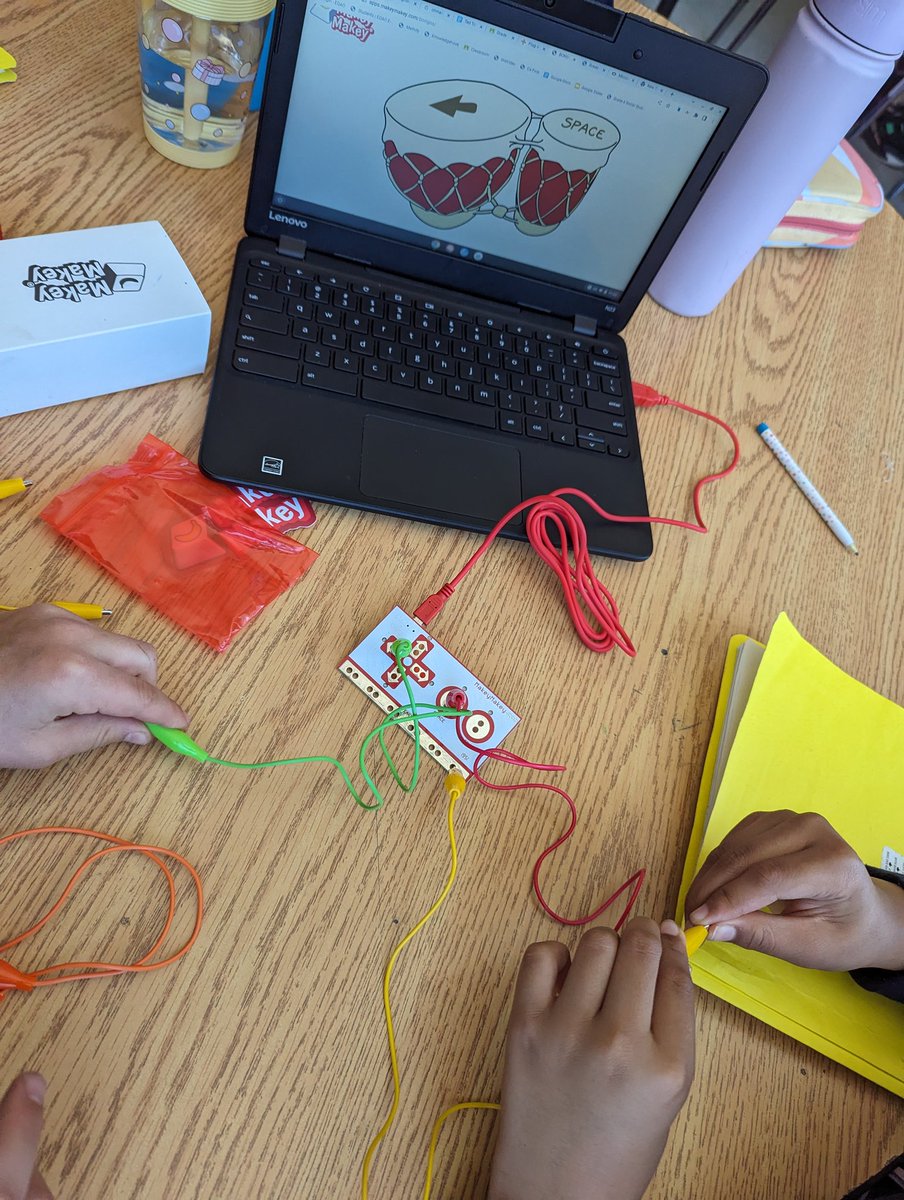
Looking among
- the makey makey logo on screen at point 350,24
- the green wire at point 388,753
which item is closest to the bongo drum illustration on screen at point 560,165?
the makey makey logo on screen at point 350,24

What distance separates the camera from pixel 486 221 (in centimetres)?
71

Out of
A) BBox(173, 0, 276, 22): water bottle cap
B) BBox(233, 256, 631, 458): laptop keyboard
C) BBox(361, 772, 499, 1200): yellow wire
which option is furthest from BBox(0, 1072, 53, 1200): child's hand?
BBox(173, 0, 276, 22): water bottle cap

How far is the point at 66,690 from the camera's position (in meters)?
0.48

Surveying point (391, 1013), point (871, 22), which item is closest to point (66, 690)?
point (391, 1013)

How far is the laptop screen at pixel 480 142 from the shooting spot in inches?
24.0

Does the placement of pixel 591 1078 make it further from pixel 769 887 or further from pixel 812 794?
pixel 812 794

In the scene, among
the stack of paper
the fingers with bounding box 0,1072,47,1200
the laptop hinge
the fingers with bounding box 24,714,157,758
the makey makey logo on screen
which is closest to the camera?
the fingers with bounding box 0,1072,47,1200

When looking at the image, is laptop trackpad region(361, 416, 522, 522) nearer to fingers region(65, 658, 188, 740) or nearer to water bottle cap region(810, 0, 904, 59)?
fingers region(65, 658, 188, 740)

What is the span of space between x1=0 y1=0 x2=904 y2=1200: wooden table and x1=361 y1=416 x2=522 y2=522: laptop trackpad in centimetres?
3

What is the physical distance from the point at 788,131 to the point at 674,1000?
68 centimetres

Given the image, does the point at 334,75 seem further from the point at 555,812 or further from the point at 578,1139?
the point at 578,1139

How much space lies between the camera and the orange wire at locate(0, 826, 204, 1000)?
449 mm

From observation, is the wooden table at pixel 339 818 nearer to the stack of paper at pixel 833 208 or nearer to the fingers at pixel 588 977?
the fingers at pixel 588 977

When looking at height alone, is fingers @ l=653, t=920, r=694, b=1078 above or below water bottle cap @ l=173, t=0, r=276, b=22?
below
